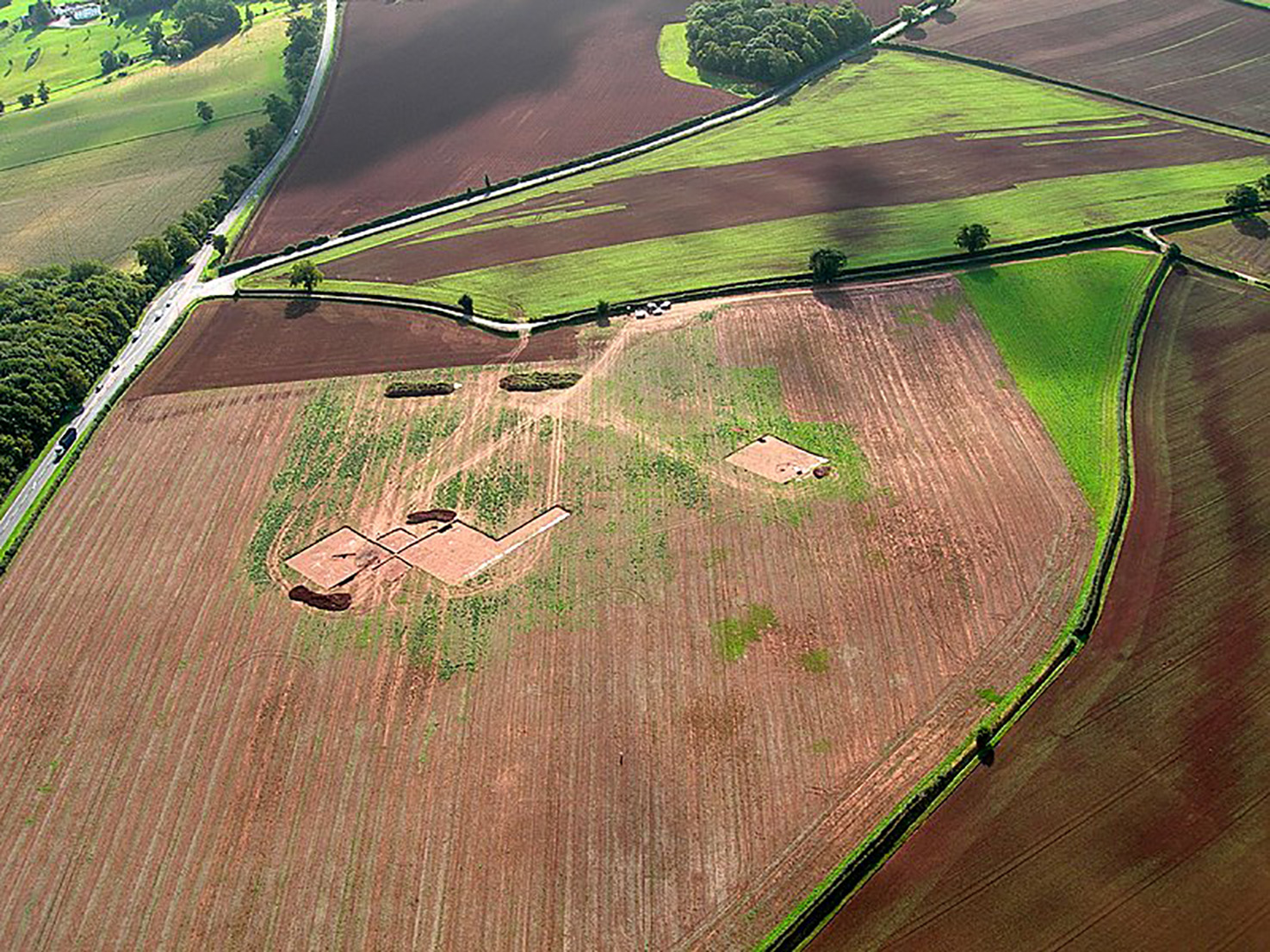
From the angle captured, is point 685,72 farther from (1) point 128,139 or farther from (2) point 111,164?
(2) point 111,164

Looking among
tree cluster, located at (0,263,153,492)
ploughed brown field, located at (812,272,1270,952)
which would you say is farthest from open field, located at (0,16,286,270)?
ploughed brown field, located at (812,272,1270,952)

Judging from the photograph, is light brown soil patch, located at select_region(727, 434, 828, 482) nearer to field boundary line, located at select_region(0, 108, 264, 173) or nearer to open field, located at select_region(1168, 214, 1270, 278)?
open field, located at select_region(1168, 214, 1270, 278)

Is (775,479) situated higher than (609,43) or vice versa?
(609,43)

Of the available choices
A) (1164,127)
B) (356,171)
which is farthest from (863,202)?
(356,171)

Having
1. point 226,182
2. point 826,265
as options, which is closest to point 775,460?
point 826,265

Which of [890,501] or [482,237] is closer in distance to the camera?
[890,501]

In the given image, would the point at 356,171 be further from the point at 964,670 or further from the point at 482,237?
the point at 964,670
